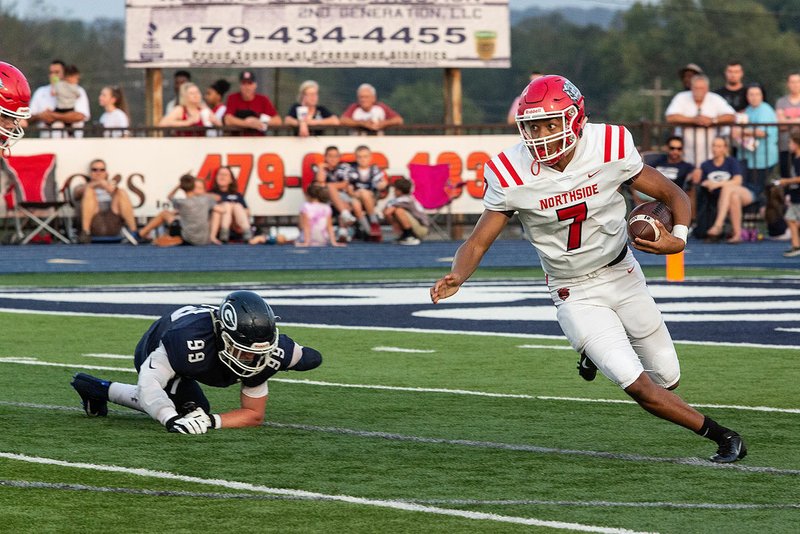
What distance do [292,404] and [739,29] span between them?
9889 centimetres

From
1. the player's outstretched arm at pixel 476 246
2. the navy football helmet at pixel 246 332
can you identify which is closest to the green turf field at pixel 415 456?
the navy football helmet at pixel 246 332

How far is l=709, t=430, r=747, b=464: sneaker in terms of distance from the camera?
6699mm

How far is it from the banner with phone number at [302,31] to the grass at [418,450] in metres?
12.8

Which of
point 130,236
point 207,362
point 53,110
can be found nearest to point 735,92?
point 130,236

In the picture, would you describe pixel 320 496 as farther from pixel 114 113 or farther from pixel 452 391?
pixel 114 113

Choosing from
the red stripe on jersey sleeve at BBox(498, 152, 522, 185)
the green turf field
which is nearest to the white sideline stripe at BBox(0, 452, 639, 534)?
the green turf field

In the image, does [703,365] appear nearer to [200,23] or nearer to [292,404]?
[292,404]

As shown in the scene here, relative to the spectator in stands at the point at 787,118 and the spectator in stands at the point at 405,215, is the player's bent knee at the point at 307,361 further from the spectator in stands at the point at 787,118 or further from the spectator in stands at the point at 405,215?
the spectator in stands at the point at 787,118

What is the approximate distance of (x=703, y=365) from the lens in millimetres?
10070

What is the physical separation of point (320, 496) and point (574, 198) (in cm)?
187

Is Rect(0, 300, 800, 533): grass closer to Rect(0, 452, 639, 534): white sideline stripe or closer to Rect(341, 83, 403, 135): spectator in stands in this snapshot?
Rect(0, 452, 639, 534): white sideline stripe

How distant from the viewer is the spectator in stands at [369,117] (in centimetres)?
2150

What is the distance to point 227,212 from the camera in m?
20.3

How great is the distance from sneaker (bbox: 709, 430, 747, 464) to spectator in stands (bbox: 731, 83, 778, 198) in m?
14.4
